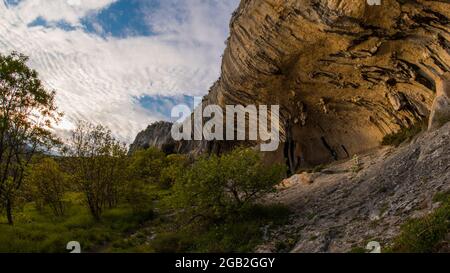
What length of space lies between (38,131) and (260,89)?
864 inches

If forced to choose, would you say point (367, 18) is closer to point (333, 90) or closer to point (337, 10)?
point (337, 10)

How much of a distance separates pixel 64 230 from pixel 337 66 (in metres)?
24.7

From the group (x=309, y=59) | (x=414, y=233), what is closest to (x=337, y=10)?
(x=309, y=59)

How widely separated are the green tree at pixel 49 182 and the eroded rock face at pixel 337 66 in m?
19.4

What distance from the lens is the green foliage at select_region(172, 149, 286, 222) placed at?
2248 cm

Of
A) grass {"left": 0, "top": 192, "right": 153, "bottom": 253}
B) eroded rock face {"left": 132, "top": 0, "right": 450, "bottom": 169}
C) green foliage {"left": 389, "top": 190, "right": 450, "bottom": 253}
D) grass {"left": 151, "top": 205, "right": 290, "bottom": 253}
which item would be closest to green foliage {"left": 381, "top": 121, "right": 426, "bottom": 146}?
eroded rock face {"left": 132, "top": 0, "right": 450, "bottom": 169}

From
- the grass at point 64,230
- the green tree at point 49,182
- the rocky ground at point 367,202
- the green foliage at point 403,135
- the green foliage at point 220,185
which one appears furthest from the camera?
the green tree at point 49,182

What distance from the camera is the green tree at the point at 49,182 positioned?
108ft

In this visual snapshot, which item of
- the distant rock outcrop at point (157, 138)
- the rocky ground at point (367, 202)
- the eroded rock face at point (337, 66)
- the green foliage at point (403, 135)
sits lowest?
the rocky ground at point (367, 202)

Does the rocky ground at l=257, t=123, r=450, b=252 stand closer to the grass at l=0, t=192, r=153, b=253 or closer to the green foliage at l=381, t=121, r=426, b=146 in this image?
the green foliage at l=381, t=121, r=426, b=146

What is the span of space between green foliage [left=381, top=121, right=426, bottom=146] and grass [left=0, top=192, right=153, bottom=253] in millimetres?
21847

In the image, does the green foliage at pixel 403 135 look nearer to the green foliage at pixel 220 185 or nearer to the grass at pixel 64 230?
the green foliage at pixel 220 185

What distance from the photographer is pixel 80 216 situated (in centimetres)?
3094

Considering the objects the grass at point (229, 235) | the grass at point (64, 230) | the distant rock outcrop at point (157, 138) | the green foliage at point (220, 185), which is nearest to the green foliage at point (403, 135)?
the green foliage at point (220, 185)
